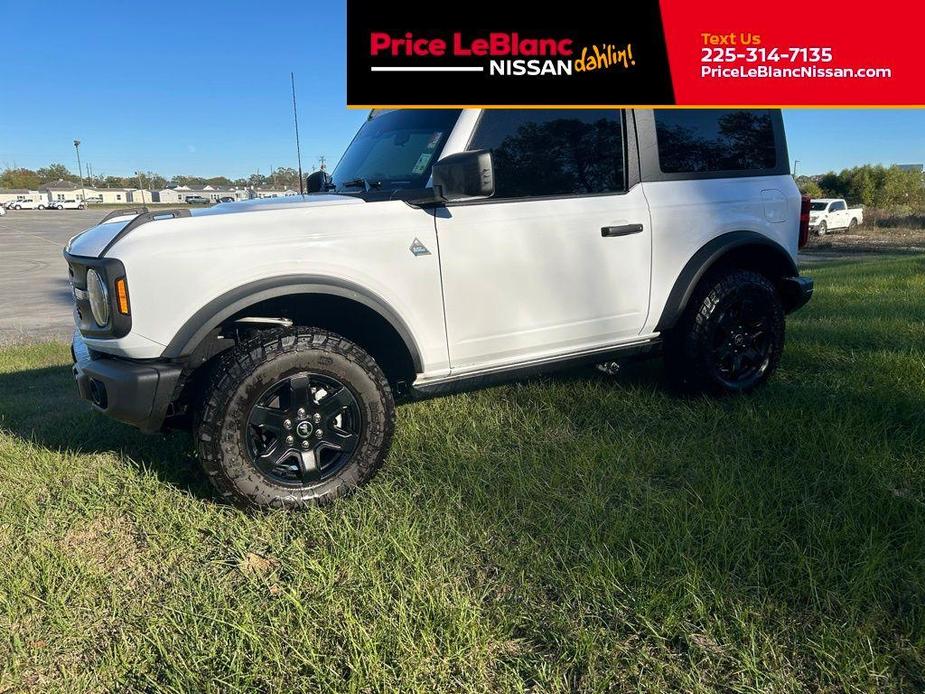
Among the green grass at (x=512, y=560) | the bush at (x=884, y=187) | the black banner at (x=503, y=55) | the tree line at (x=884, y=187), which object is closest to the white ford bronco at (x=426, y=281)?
the black banner at (x=503, y=55)

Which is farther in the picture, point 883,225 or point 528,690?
point 883,225

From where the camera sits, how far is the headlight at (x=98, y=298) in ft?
8.36

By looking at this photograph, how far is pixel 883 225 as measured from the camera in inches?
1265

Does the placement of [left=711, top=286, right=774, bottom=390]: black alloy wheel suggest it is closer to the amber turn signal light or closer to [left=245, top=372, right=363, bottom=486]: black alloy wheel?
[left=245, top=372, right=363, bottom=486]: black alloy wheel

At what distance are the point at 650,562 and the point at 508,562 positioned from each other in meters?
0.49

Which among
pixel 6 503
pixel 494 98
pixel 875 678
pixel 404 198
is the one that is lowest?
pixel 875 678

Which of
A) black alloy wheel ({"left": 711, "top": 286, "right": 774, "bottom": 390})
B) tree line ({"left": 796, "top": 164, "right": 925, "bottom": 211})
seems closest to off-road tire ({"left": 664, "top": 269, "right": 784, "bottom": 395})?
black alloy wheel ({"left": 711, "top": 286, "right": 774, "bottom": 390})

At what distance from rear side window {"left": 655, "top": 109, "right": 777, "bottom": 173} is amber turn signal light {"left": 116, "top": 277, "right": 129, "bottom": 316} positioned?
2.74m

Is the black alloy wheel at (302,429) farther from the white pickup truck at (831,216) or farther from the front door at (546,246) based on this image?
the white pickup truck at (831,216)

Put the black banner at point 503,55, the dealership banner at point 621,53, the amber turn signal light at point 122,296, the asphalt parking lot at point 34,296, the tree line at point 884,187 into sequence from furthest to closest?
the tree line at point 884,187, the asphalt parking lot at point 34,296, the dealership banner at point 621,53, the black banner at point 503,55, the amber turn signal light at point 122,296

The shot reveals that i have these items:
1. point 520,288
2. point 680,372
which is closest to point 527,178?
point 520,288

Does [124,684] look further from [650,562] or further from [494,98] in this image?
[494,98]

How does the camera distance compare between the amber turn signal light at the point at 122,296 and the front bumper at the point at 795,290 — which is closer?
the amber turn signal light at the point at 122,296

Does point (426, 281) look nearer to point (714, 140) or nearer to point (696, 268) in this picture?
point (696, 268)
